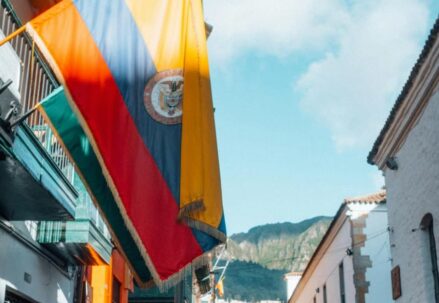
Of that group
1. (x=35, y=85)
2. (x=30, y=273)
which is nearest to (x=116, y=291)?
(x=30, y=273)

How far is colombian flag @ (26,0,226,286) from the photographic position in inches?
258

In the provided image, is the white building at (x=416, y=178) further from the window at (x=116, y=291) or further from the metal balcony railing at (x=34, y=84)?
the metal balcony railing at (x=34, y=84)

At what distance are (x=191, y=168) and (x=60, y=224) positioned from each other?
377 cm

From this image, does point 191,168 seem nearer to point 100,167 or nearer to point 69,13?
point 100,167

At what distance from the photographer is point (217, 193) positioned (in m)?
6.82

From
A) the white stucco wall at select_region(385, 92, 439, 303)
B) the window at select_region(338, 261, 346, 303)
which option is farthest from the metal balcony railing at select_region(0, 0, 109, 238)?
the window at select_region(338, 261, 346, 303)

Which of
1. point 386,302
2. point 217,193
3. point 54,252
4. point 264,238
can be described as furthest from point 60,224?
point 264,238

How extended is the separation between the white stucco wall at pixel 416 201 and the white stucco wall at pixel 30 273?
19.3 feet

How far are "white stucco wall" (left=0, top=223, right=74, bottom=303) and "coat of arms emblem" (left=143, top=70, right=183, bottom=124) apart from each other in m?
2.36

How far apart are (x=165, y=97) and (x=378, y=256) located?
1532cm

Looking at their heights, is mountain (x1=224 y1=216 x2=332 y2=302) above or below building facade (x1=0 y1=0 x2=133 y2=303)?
above

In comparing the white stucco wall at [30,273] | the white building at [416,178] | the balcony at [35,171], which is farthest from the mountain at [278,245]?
the balcony at [35,171]

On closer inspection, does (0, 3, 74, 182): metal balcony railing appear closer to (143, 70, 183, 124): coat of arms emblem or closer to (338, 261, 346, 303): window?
(143, 70, 183, 124): coat of arms emblem

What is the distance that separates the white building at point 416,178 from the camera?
41.5ft
